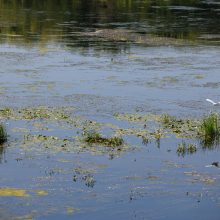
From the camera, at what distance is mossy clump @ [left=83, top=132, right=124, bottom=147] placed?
50.1 feet

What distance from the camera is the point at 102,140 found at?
50.6 ft

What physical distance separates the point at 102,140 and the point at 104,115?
268 cm

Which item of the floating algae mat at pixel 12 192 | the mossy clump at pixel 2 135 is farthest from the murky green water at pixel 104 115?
the mossy clump at pixel 2 135

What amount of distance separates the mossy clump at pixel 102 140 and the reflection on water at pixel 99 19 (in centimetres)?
1580

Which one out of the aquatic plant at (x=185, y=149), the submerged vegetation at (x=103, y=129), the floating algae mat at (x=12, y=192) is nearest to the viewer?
the floating algae mat at (x=12, y=192)

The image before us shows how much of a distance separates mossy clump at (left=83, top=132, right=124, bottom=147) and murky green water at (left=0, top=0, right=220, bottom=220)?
239mm

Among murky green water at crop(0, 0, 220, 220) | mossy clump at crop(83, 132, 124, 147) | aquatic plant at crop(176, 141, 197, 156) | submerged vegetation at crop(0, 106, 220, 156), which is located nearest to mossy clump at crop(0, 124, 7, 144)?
submerged vegetation at crop(0, 106, 220, 156)

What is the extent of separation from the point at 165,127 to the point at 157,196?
15.8 ft

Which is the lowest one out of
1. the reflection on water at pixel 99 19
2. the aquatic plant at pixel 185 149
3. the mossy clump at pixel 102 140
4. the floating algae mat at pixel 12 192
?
the floating algae mat at pixel 12 192

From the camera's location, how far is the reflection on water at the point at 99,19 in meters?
34.7

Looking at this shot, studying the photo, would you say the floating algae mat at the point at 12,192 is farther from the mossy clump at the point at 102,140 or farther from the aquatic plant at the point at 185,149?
the aquatic plant at the point at 185,149

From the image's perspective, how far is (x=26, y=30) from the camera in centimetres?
3644

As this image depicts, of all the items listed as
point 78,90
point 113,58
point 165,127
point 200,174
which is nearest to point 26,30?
point 113,58

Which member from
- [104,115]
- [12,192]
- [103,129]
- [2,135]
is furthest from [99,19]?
[12,192]
